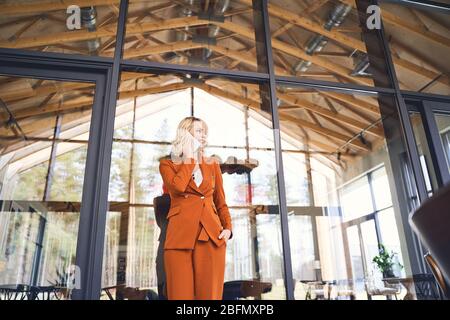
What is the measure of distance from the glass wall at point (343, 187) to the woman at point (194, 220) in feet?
1.50

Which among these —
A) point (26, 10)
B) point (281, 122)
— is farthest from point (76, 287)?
point (26, 10)

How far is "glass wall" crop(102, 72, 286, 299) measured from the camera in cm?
194

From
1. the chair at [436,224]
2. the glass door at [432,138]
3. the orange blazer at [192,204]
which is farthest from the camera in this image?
the glass door at [432,138]

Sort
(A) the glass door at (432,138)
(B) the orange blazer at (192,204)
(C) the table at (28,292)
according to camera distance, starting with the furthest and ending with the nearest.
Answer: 1. (A) the glass door at (432,138)
2. (B) the orange blazer at (192,204)
3. (C) the table at (28,292)

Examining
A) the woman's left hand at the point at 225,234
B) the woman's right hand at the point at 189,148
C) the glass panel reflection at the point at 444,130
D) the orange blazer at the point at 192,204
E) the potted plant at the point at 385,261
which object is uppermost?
the glass panel reflection at the point at 444,130

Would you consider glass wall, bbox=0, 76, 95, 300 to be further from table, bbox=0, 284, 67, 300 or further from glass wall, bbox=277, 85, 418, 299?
glass wall, bbox=277, 85, 418, 299

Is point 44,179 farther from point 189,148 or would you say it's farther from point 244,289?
point 244,289

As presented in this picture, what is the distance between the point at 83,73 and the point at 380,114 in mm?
1944

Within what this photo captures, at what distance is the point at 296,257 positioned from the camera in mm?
2156

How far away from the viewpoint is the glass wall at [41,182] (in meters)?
1.84

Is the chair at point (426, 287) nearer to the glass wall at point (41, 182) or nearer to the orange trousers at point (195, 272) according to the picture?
the orange trousers at point (195, 272)

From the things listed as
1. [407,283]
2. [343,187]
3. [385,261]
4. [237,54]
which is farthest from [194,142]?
[407,283]

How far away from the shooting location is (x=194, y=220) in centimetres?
207

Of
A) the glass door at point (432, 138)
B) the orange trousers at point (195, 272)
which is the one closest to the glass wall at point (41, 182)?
the orange trousers at point (195, 272)
